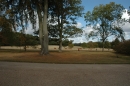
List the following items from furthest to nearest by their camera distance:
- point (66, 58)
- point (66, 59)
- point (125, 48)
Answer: point (125, 48) → point (66, 58) → point (66, 59)

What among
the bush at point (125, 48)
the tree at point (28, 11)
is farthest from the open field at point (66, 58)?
the bush at point (125, 48)

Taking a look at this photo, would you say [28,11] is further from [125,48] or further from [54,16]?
[125,48]

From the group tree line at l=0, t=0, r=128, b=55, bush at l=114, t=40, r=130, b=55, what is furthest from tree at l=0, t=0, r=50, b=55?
bush at l=114, t=40, r=130, b=55

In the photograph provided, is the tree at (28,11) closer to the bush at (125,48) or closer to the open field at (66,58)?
the open field at (66,58)

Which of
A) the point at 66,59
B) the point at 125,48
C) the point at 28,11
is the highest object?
the point at 28,11

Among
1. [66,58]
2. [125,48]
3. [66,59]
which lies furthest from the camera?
[125,48]

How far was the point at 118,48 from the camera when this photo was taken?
28812 mm

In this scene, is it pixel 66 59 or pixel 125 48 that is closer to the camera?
pixel 66 59

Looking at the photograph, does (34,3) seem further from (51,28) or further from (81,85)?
(81,85)

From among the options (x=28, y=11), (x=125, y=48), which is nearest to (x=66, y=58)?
(x=28, y=11)

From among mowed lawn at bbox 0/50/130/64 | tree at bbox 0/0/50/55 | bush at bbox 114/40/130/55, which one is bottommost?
mowed lawn at bbox 0/50/130/64

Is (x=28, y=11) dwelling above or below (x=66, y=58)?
above

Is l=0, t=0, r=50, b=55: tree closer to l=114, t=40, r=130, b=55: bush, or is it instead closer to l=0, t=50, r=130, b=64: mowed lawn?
l=0, t=50, r=130, b=64: mowed lawn

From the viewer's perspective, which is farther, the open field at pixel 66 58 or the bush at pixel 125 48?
the bush at pixel 125 48
